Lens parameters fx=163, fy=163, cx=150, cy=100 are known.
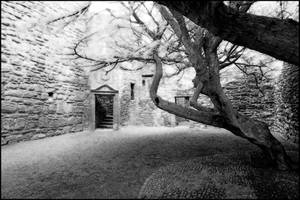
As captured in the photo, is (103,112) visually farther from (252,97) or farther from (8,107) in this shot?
(252,97)

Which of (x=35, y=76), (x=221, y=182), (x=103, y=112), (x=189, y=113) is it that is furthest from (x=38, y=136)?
(x=221, y=182)

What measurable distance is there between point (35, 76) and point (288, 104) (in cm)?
884

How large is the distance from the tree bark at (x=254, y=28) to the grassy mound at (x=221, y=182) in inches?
65.6

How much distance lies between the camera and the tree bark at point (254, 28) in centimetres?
151

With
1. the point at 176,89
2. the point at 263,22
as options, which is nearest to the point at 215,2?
the point at 263,22

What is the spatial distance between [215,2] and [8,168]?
127 inches

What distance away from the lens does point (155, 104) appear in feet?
11.9

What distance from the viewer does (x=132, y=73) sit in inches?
416

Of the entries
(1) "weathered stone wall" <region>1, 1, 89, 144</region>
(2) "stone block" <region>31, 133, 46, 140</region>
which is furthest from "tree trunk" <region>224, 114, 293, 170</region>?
(2) "stone block" <region>31, 133, 46, 140</region>

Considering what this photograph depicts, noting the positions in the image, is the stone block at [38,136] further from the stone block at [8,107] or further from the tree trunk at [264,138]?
→ the tree trunk at [264,138]

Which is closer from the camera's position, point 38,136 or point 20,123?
point 20,123

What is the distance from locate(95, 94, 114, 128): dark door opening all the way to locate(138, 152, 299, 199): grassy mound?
6.75 meters

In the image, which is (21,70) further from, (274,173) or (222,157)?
(274,173)

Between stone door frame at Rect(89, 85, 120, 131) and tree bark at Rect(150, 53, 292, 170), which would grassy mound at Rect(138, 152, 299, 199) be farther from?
stone door frame at Rect(89, 85, 120, 131)
